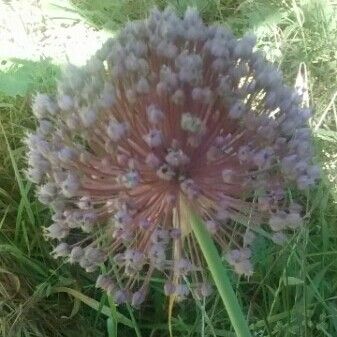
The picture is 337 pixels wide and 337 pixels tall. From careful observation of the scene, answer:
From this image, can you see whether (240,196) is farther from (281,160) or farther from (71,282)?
(71,282)

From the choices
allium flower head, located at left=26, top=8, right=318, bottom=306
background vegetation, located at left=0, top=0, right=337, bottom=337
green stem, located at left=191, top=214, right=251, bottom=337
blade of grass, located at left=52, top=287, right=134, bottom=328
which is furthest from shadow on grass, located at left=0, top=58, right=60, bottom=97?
green stem, located at left=191, top=214, right=251, bottom=337

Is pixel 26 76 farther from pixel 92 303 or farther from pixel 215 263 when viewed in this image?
pixel 215 263

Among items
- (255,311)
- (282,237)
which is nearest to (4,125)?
(255,311)

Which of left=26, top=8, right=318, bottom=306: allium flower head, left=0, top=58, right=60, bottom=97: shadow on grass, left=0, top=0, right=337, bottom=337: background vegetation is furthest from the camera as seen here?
left=0, top=58, right=60, bottom=97: shadow on grass

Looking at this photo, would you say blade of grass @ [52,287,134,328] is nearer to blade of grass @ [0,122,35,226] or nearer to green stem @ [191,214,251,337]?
blade of grass @ [0,122,35,226]

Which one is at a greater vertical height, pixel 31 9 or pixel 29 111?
pixel 31 9
